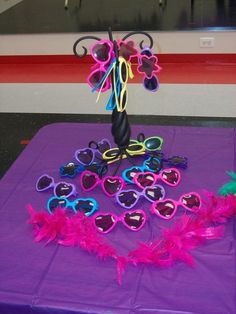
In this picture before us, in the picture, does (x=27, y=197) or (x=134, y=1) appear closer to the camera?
(x=27, y=197)

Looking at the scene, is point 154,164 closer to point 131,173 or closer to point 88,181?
point 131,173

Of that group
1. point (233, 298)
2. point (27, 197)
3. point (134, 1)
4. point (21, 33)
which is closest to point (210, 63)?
point (134, 1)

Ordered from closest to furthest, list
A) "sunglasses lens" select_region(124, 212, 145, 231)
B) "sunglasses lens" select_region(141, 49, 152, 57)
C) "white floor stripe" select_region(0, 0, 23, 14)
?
"sunglasses lens" select_region(124, 212, 145, 231)
"sunglasses lens" select_region(141, 49, 152, 57)
"white floor stripe" select_region(0, 0, 23, 14)

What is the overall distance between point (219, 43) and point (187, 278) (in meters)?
2.50

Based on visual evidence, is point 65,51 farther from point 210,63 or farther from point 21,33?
point 210,63

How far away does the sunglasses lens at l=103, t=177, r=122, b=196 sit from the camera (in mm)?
1242

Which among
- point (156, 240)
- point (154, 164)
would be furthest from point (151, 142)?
point (156, 240)

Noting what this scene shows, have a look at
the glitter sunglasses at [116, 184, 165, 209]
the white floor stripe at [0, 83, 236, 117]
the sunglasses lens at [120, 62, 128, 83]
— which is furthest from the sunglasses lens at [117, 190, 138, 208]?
the white floor stripe at [0, 83, 236, 117]

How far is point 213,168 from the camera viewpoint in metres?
1.32

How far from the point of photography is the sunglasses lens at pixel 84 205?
118 cm

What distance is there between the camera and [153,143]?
1.42 meters

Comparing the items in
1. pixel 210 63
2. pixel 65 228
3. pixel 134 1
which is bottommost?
pixel 210 63

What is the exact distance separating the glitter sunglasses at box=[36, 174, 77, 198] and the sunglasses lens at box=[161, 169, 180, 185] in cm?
30

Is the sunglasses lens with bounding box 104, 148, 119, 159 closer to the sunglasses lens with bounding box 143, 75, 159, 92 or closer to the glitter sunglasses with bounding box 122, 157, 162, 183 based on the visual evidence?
the glitter sunglasses with bounding box 122, 157, 162, 183
